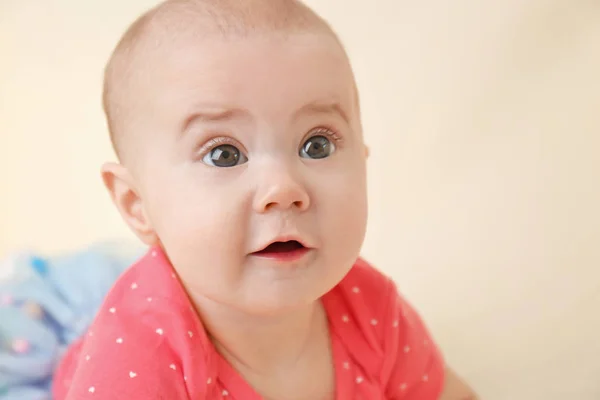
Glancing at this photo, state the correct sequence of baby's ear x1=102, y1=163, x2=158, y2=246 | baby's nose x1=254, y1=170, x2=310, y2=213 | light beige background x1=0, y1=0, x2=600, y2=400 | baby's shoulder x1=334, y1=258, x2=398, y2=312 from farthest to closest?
light beige background x1=0, y1=0, x2=600, y2=400 → baby's shoulder x1=334, y1=258, x2=398, y2=312 → baby's ear x1=102, y1=163, x2=158, y2=246 → baby's nose x1=254, y1=170, x2=310, y2=213

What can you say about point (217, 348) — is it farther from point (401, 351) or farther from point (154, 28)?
point (154, 28)

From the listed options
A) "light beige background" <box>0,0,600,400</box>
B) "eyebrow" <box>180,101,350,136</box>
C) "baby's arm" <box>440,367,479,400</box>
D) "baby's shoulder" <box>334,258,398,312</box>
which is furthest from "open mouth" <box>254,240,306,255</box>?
"light beige background" <box>0,0,600,400</box>

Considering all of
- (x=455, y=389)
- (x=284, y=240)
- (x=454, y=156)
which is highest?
(x=454, y=156)

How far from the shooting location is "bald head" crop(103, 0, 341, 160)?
632 mm

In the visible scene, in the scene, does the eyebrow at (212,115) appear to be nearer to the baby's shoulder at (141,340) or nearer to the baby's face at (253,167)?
the baby's face at (253,167)

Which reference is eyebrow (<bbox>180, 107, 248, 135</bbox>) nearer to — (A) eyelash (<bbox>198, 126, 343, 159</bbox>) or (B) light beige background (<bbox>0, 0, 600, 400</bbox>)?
(A) eyelash (<bbox>198, 126, 343, 159</bbox>)

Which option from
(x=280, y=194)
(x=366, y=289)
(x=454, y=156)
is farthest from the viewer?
(x=454, y=156)

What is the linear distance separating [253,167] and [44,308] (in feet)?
1.69

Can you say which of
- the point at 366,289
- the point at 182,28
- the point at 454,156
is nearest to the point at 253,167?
the point at 182,28

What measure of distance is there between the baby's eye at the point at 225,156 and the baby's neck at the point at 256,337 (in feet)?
0.58

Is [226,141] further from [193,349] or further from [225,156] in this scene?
[193,349]

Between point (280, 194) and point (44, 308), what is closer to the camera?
point (280, 194)

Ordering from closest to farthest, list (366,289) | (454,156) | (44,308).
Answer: (366,289) → (44,308) → (454,156)

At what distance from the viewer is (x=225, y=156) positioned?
64cm
